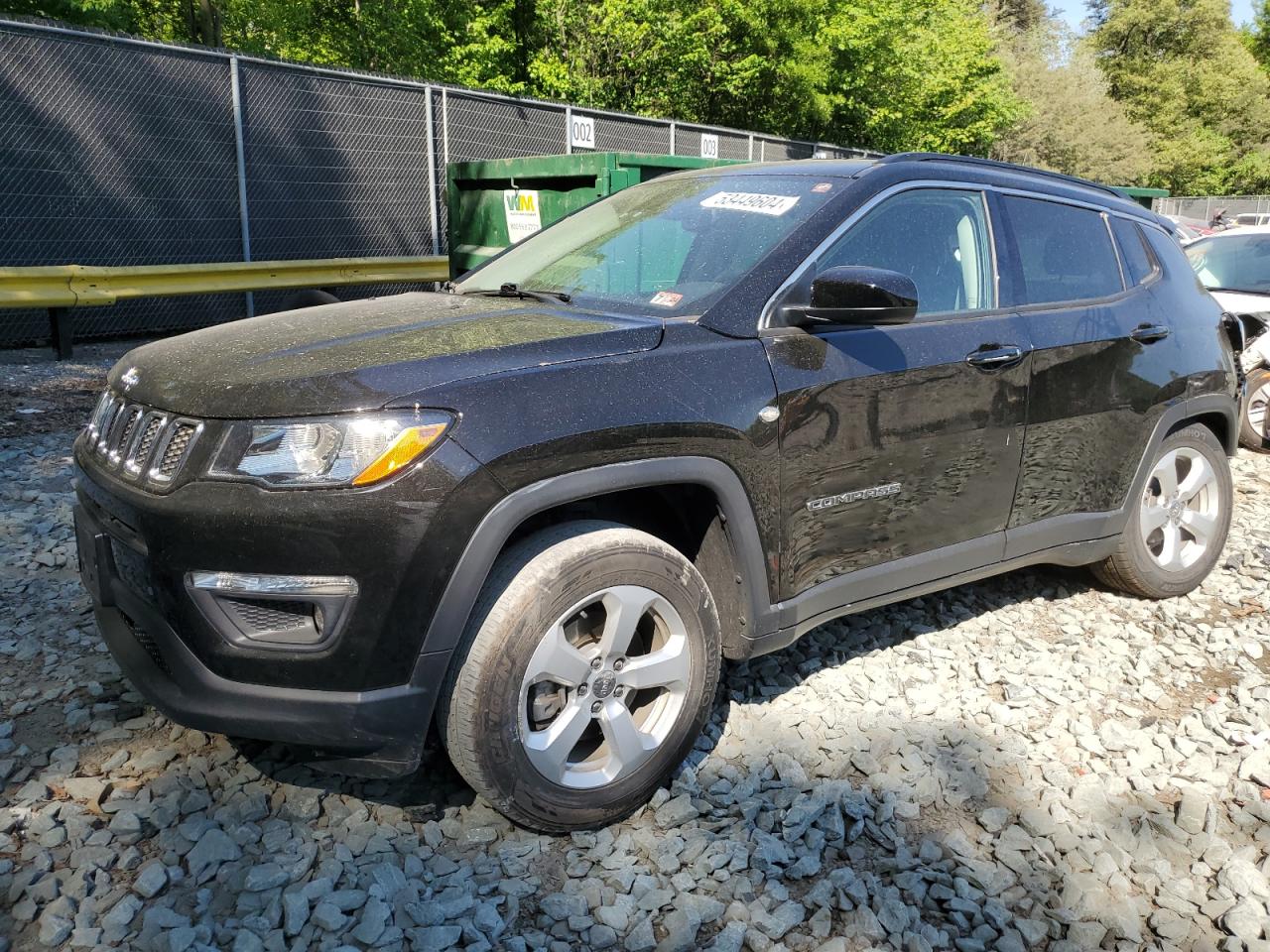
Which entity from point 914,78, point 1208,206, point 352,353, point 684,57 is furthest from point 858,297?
point 1208,206

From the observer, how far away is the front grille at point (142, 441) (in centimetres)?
234

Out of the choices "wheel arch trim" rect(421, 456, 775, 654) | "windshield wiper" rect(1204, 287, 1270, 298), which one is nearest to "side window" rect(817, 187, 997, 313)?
"wheel arch trim" rect(421, 456, 775, 654)

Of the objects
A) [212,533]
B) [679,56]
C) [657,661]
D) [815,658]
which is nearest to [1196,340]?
[815,658]

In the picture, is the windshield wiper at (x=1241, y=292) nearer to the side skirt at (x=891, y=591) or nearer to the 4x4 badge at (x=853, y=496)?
the side skirt at (x=891, y=591)

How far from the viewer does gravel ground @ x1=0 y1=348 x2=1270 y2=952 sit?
2.35m

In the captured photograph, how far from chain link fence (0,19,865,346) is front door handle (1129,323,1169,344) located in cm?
827

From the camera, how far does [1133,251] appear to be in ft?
13.5

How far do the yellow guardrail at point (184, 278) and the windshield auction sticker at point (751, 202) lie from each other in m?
6.37

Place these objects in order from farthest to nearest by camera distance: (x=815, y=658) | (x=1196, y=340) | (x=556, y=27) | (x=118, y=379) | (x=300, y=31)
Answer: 1. (x=300, y=31)
2. (x=556, y=27)
3. (x=1196, y=340)
4. (x=815, y=658)
5. (x=118, y=379)

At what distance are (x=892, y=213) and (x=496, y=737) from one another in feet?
6.91

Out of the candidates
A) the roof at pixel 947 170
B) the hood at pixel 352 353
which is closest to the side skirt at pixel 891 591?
the hood at pixel 352 353

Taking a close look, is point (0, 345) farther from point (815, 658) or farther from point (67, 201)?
point (815, 658)

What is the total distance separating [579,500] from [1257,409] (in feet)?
22.5

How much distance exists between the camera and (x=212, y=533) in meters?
2.22
